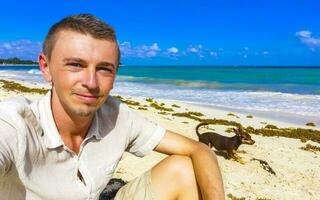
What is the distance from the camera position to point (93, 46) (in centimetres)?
248

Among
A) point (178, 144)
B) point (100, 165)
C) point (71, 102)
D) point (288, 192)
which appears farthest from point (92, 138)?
point (288, 192)

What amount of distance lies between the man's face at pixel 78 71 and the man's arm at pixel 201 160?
969 mm

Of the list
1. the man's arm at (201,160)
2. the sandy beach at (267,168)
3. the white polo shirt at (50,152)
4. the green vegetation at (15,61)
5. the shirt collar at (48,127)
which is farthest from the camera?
the green vegetation at (15,61)

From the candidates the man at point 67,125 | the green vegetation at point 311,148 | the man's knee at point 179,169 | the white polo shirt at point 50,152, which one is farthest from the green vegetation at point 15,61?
the man at point 67,125

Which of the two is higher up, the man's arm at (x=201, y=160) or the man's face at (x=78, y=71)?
the man's face at (x=78, y=71)

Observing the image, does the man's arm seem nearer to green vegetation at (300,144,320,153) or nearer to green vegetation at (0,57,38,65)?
green vegetation at (300,144,320,153)

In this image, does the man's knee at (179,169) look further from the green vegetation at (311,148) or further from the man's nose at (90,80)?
the green vegetation at (311,148)

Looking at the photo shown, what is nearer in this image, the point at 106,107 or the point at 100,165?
the point at 100,165

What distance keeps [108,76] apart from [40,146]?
1.92 ft

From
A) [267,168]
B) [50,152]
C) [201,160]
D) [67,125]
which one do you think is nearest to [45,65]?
[67,125]

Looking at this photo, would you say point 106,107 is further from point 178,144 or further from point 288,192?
point 288,192

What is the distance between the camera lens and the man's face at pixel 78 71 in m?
2.47

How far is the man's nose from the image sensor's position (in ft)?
8.16

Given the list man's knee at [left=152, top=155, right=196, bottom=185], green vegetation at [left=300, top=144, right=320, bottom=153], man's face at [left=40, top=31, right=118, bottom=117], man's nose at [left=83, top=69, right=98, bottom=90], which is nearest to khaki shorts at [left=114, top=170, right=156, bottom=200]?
man's knee at [left=152, top=155, right=196, bottom=185]
